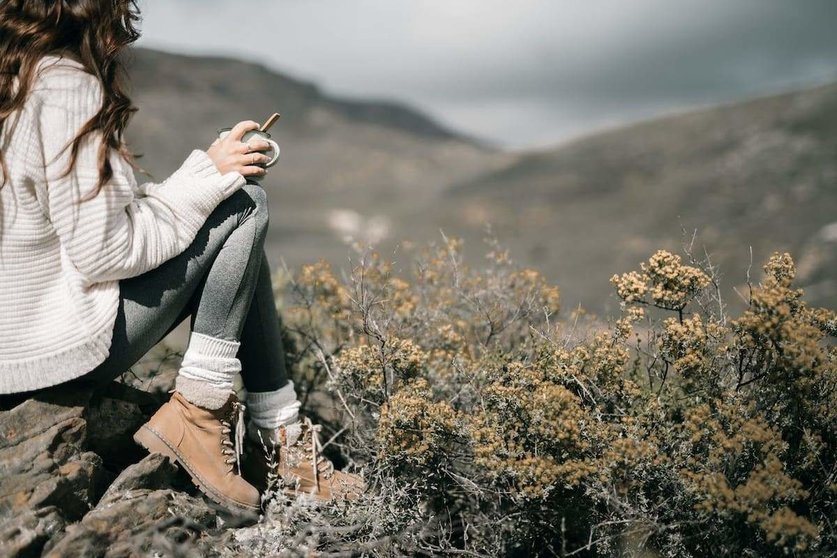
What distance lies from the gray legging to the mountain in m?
5.02

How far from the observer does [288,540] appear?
2.22 m

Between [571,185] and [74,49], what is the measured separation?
68.1 ft

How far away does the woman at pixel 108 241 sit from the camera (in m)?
2.04

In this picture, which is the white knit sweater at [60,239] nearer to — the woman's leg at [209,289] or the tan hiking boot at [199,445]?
the woman's leg at [209,289]

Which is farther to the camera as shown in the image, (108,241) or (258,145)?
(258,145)

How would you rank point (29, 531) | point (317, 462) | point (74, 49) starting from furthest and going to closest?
point (317, 462) < point (74, 49) < point (29, 531)

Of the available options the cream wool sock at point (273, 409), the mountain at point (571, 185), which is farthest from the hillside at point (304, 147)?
the cream wool sock at point (273, 409)

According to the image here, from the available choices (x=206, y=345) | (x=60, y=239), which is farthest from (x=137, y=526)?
(x=60, y=239)

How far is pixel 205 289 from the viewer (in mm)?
2385

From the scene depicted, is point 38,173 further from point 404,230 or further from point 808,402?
point 404,230

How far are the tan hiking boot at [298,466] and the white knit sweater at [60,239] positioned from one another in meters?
0.71

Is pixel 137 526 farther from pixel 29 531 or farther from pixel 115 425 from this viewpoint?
pixel 115 425

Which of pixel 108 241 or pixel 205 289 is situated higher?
pixel 108 241

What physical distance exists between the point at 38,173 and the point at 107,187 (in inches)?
6.9
